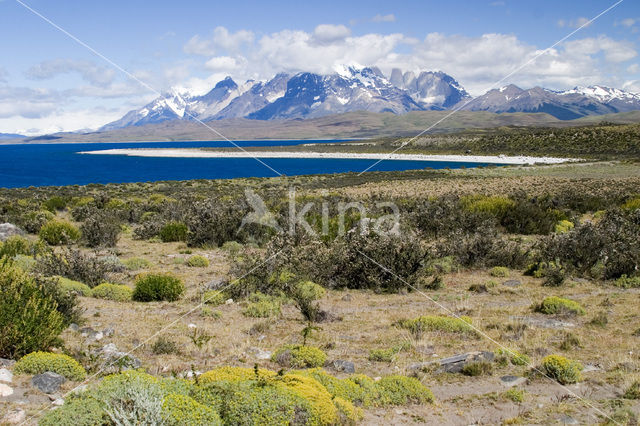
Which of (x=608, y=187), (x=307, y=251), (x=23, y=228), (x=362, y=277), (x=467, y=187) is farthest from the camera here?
(x=467, y=187)

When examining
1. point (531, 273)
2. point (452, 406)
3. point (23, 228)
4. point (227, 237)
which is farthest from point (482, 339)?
point (23, 228)

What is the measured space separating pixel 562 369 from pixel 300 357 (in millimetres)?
3656

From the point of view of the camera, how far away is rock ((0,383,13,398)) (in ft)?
17.8

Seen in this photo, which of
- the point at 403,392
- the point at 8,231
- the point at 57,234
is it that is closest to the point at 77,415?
the point at 403,392

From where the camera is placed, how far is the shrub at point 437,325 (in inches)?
345

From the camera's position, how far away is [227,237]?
60.6ft

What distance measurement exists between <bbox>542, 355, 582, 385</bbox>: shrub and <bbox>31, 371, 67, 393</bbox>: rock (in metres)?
6.38

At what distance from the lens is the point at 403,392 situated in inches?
237

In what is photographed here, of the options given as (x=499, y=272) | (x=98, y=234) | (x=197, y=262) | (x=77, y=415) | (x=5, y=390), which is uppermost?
(x=77, y=415)

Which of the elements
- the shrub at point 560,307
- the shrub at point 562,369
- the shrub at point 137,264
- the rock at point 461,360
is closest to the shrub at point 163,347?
the rock at point 461,360

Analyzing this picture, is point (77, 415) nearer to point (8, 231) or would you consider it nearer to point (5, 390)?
point (5, 390)

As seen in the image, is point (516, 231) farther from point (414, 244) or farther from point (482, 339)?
point (482, 339)

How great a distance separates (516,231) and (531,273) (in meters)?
7.10

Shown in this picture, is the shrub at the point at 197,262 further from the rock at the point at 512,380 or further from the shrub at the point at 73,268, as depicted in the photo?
the rock at the point at 512,380
